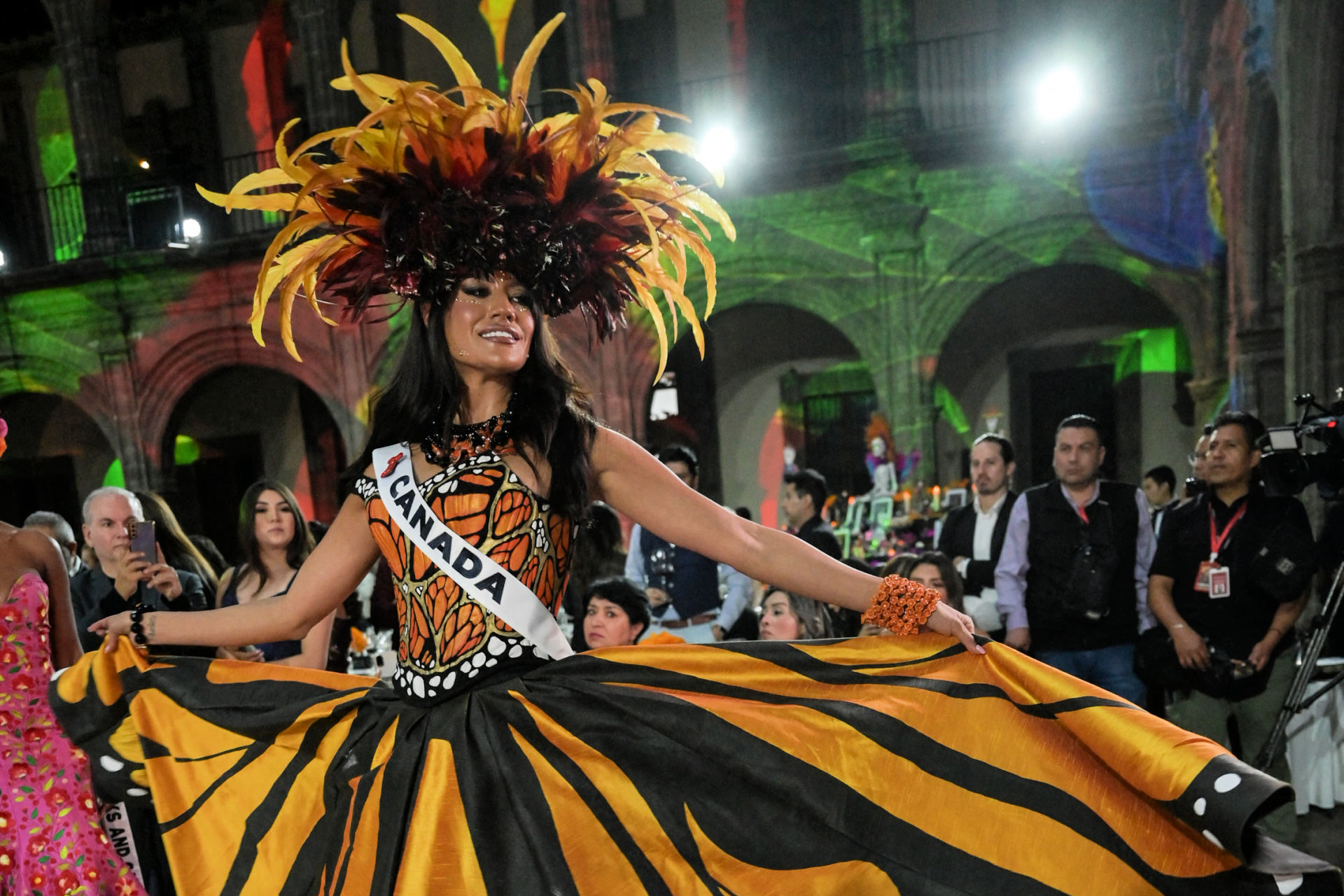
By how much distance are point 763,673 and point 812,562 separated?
9.0 inches

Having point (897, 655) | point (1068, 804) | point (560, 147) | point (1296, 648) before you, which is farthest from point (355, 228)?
point (1296, 648)

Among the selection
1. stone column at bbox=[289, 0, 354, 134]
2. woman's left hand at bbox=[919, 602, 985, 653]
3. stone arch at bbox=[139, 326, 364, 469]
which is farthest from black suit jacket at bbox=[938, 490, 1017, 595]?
stone column at bbox=[289, 0, 354, 134]

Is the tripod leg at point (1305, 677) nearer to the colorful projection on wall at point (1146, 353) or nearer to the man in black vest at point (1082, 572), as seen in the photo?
the man in black vest at point (1082, 572)

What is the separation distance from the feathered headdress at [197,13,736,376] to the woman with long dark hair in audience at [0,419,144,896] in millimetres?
1014

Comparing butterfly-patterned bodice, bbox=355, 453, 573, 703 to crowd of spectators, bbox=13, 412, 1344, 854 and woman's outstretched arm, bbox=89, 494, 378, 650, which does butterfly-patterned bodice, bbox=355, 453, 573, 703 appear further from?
crowd of spectators, bbox=13, 412, 1344, 854

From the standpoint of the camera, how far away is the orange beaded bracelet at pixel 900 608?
186 centimetres

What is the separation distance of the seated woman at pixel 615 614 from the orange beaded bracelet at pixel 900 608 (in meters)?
2.04

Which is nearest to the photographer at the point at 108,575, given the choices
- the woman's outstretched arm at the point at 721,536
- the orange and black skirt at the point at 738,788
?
the orange and black skirt at the point at 738,788

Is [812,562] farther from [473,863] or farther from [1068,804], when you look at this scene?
[473,863]

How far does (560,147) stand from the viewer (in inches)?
77.0

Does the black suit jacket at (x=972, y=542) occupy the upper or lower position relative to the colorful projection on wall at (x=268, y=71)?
lower

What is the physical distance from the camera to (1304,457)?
372 centimetres

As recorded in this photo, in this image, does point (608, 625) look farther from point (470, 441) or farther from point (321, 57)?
point (321, 57)

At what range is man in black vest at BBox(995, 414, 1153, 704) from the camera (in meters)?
3.86
